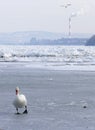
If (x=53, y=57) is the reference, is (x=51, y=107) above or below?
above

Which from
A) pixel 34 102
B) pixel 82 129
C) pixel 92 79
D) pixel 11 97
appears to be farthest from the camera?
pixel 92 79

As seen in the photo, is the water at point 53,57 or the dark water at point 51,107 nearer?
the dark water at point 51,107

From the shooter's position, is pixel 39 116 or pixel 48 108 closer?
pixel 39 116

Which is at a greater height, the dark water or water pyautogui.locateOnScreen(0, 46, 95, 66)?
the dark water

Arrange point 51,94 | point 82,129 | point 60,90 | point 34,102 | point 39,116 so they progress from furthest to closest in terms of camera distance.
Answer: point 60,90, point 51,94, point 34,102, point 39,116, point 82,129

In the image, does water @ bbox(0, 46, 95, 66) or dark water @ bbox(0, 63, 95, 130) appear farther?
water @ bbox(0, 46, 95, 66)

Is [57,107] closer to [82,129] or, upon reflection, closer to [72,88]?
[82,129]

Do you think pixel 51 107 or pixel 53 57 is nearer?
pixel 51 107

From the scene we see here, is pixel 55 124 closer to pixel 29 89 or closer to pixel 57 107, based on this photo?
pixel 57 107

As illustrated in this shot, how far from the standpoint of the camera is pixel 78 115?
1600 cm

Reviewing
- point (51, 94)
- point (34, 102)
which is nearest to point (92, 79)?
point (51, 94)

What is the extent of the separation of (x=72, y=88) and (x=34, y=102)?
558cm

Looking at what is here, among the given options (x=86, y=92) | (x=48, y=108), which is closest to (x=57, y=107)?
(x=48, y=108)

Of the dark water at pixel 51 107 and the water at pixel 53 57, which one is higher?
the dark water at pixel 51 107
